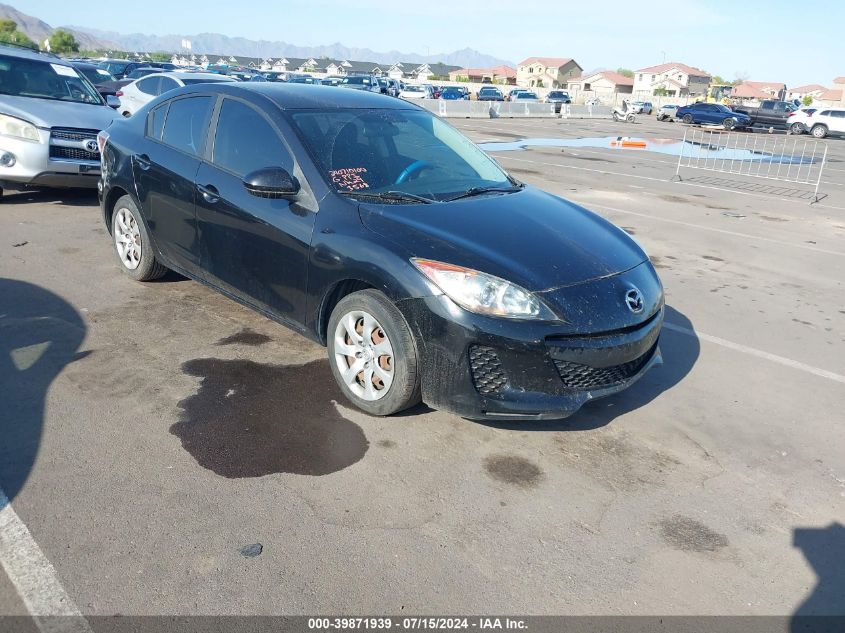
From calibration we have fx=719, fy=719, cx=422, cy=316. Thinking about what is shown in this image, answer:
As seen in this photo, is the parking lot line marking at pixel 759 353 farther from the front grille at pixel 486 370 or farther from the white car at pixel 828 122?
the white car at pixel 828 122

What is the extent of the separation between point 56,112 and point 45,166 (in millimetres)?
885

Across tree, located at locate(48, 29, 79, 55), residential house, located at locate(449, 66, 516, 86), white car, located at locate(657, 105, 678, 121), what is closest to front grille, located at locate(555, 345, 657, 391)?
white car, located at locate(657, 105, 678, 121)

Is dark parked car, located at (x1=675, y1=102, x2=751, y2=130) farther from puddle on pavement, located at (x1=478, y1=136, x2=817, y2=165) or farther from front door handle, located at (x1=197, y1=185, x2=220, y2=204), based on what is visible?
front door handle, located at (x1=197, y1=185, x2=220, y2=204)

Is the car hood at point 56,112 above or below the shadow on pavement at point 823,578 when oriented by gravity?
above

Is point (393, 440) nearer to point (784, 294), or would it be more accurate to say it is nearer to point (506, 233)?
point (506, 233)

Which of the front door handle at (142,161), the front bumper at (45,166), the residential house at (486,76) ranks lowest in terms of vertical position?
the front bumper at (45,166)

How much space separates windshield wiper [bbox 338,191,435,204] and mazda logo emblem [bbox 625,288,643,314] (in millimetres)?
1308

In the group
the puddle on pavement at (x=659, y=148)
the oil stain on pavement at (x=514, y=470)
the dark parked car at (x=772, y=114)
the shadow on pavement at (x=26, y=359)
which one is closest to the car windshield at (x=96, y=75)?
the puddle on pavement at (x=659, y=148)

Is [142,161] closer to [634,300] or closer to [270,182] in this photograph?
[270,182]

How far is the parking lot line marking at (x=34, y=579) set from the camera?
2588 millimetres

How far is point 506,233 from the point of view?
13.6 ft

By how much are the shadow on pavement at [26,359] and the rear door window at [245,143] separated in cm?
164

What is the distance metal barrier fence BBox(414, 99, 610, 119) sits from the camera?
35.2 m

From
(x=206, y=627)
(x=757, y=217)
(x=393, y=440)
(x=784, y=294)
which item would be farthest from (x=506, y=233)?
(x=757, y=217)
